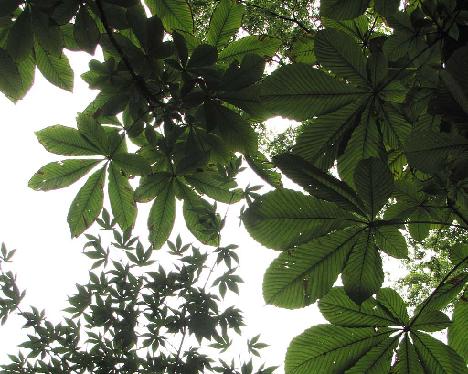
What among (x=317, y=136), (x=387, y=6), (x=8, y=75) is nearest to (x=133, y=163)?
(x=8, y=75)

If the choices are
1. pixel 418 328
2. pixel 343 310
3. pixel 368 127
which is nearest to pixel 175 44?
pixel 368 127

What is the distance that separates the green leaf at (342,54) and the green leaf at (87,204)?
96cm

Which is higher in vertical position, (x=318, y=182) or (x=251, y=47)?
(x=251, y=47)

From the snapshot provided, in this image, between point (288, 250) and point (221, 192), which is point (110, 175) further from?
point (288, 250)

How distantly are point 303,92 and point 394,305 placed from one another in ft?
2.21

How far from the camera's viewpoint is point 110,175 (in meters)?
1.61

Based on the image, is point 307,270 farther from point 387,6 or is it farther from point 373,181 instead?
point 387,6

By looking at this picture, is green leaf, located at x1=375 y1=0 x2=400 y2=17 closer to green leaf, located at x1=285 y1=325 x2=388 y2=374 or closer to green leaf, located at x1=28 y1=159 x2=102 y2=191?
green leaf, located at x1=285 y1=325 x2=388 y2=374

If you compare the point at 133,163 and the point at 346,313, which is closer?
the point at 346,313

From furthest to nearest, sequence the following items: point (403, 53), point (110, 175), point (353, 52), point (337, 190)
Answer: point (110, 175), point (403, 53), point (353, 52), point (337, 190)

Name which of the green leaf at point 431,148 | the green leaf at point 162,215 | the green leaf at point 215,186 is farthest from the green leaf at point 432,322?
the green leaf at point 162,215

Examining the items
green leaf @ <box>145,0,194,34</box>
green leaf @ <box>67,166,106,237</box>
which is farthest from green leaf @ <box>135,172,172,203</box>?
green leaf @ <box>145,0,194,34</box>

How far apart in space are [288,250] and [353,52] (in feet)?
1.84

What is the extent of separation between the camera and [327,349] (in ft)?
3.65
